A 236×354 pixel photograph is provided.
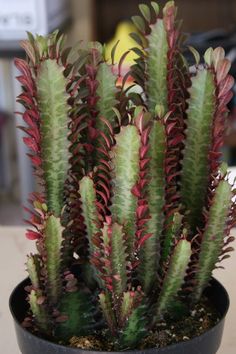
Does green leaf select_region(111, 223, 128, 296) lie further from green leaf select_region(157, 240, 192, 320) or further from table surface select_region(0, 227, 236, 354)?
table surface select_region(0, 227, 236, 354)

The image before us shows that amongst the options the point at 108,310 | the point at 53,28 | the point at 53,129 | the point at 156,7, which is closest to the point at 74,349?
the point at 108,310

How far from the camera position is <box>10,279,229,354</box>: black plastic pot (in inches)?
16.5

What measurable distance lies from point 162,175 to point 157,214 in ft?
0.10

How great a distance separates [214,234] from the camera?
17.7 inches

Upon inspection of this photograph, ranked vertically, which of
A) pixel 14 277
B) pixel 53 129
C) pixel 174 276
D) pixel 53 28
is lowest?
pixel 14 277

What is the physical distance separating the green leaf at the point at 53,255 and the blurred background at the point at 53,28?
1.41 meters

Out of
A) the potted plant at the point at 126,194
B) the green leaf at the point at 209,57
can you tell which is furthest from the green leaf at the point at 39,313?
the green leaf at the point at 209,57

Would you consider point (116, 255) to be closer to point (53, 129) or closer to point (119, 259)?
point (119, 259)

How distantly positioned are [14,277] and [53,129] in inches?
13.3

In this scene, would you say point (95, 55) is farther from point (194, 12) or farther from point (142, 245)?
point (194, 12)

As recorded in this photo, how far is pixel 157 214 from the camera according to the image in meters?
0.44

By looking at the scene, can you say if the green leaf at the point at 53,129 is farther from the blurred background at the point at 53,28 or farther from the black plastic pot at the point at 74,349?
the blurred background at the point at 53,28

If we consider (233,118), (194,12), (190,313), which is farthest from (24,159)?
(190,313)

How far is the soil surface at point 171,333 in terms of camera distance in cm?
46
